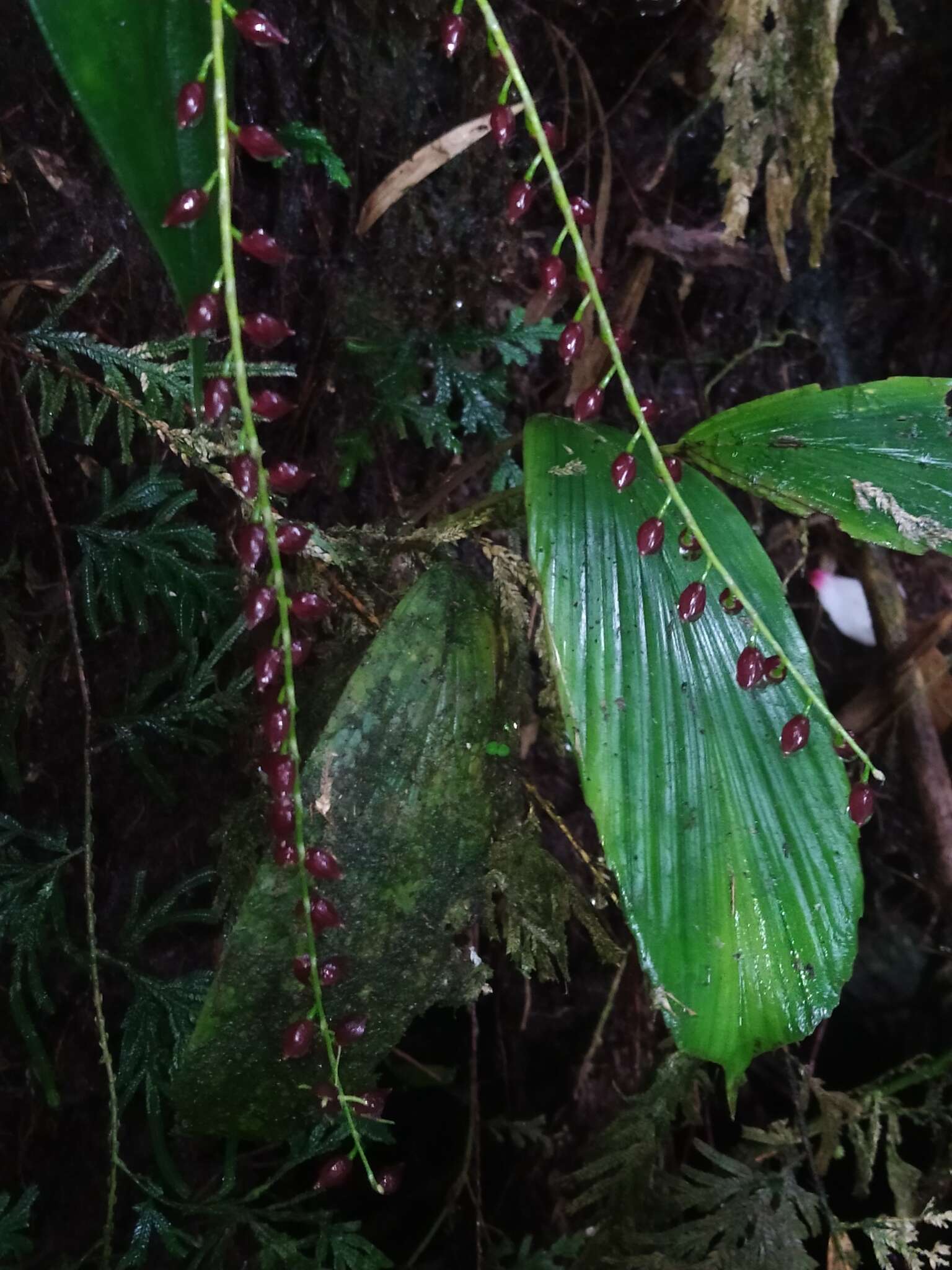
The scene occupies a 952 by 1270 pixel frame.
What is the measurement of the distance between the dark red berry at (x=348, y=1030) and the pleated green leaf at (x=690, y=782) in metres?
0.26

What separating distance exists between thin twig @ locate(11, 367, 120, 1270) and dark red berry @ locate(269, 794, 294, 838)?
0.42m

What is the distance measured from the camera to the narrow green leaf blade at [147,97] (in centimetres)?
51

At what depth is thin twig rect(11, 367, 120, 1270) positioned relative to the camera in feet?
2.99

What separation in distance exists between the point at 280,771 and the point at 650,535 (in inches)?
13.4

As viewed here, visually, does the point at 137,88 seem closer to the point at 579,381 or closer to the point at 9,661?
the point at 9,661

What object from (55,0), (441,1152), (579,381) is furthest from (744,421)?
(441,1152)

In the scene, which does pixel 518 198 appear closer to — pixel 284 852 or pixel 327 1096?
pixel 284 852

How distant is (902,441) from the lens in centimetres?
81

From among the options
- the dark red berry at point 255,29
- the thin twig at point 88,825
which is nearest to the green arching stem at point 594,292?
the dark red berry at point 255,29

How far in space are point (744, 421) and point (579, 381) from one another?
53 centimetres

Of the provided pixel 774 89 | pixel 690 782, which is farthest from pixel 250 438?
pixel 774 89

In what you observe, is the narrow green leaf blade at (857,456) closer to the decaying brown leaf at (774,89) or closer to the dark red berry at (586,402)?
the dark red berry at (586,402)

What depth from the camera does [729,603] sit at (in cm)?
71

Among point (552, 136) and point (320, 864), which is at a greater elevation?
point (552, 136)
